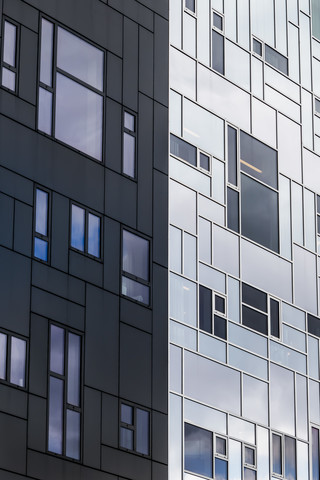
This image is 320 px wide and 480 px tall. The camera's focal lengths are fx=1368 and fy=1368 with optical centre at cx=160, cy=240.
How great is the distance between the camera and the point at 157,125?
115 feet

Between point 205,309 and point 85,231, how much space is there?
5.17 m

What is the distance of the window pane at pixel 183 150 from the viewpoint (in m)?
35.8

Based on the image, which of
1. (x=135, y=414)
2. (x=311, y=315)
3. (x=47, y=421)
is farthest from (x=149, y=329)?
(x=311, y=315)

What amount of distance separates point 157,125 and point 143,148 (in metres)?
1.05

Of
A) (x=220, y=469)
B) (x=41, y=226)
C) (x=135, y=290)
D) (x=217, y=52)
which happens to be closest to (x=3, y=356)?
(x=41, y=226)

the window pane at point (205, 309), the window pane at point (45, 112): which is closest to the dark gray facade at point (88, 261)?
the window pane at point (45, 112)

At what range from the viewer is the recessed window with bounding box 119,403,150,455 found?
3172 centimetres

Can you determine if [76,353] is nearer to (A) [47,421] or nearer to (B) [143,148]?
(A) [47,421]

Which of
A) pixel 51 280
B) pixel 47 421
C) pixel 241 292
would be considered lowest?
pixel 47 421

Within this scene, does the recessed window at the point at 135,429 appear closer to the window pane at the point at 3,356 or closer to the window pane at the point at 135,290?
the window pane at the point at 135,290

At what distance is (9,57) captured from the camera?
3106 cm

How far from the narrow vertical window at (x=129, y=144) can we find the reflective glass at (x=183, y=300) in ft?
9.62

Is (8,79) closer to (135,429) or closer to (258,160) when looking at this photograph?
(135,429)

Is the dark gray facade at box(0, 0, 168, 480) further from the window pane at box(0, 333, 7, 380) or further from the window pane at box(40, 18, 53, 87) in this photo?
the window pane at box(40, 18, 53, 87)
